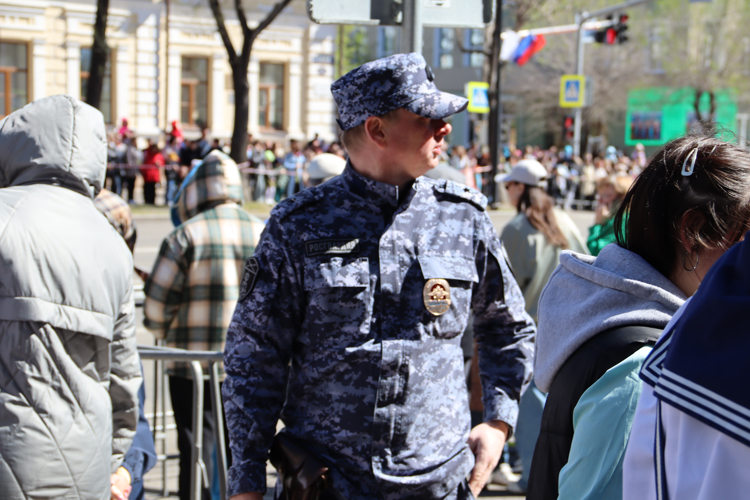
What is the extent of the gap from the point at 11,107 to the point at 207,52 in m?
7.13

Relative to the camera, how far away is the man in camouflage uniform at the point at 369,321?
2264 millimetres

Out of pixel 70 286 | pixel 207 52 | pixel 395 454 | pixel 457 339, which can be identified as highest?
pixel 207 52

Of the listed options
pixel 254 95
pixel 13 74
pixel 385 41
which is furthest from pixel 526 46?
pixel 385 41

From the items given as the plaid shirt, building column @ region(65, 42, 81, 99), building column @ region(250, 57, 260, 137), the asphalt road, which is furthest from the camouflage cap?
building column @ region(250, 57, 260, 137)

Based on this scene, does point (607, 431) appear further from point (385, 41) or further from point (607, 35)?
point (385, 41)

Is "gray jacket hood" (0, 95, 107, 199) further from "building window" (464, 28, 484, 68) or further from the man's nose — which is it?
"building window" (464, 28, 484, 68)

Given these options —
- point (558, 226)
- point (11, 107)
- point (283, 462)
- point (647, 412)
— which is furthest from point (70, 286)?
point (11, 107)

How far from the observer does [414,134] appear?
7.86 feet

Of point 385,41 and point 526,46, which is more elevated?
point 385,41

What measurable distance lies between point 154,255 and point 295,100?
20.5 m

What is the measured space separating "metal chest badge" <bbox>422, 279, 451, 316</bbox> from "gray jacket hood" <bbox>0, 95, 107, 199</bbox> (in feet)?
3.43

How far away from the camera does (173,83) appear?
100ft

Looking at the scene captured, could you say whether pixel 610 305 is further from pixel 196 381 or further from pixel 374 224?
pixel 196 381

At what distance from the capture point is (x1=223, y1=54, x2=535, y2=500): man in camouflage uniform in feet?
7.43
